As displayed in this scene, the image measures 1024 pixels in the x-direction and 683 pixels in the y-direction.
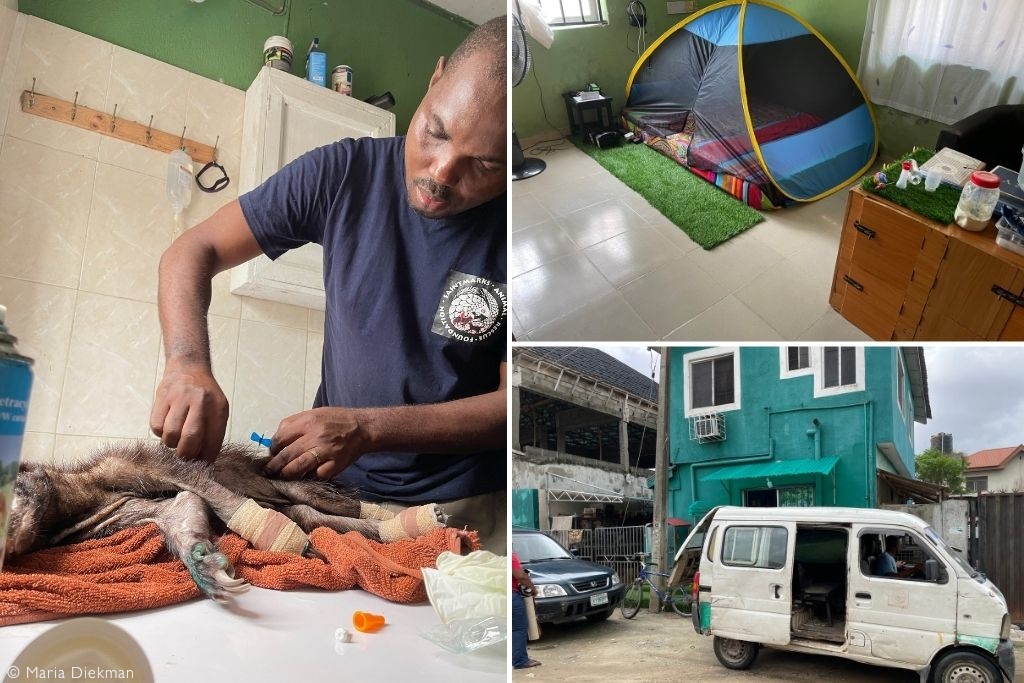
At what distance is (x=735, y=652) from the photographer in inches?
40.4

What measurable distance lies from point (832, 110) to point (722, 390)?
73.3 inches

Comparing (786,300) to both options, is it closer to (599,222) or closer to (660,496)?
(599,222)

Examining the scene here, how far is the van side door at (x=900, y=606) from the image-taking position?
95 centimetres

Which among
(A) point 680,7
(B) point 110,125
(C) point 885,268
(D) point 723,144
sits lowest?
(B) point 110,125

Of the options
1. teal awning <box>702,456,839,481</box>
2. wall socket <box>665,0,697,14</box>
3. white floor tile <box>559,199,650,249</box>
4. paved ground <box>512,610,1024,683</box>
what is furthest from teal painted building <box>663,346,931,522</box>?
wall socket <box>665,0,697,14</box>

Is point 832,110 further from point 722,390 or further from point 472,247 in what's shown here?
point 472,247

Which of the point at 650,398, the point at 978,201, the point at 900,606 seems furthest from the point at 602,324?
the point at 978,201

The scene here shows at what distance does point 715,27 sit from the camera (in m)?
2.25

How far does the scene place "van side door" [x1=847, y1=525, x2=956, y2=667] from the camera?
0.95 m

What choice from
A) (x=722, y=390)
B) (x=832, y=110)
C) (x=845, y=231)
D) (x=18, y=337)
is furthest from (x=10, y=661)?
(x=832, y=110)

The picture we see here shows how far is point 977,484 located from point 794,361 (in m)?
0.37

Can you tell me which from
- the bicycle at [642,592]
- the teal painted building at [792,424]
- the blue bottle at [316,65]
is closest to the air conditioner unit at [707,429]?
the teal painted building at [792,424]

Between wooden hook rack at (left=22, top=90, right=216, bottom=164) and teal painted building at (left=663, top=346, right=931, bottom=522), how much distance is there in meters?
0.82

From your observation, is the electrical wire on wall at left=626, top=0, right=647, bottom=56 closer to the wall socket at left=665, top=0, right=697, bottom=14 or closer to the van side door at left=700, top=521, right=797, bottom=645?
the wall socket at left=665, top=0, right=697, bottom=14
